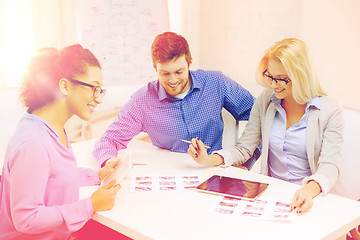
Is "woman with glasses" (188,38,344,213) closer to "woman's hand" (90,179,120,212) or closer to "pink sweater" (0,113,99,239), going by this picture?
"woman's hand" (90,179,120,212)

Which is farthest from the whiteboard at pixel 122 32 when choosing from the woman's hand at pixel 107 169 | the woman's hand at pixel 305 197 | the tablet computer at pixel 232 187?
the woman's hand at pixel 305 197

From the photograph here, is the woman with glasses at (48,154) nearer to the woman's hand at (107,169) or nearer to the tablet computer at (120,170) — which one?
the tablet computer at (120,170)

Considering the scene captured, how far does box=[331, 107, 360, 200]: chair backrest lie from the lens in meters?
1.67

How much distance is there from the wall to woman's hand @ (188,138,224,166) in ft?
3.90

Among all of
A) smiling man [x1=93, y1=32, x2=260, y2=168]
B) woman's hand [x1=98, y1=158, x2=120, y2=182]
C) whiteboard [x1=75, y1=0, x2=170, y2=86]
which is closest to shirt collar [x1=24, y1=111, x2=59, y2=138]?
woman's hand [x1=98, y1=158, x2=120, y2=182]

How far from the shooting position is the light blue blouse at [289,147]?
172cm

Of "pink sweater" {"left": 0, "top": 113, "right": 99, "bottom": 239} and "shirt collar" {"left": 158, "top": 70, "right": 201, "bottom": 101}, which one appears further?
"shirt collar" {"left": 158, "top": 70, "right": 201, "bottom": 101}

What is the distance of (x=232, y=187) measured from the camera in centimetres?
146

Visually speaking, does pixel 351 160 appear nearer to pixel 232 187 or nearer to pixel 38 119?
pixel 232 187

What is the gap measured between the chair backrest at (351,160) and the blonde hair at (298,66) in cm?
20

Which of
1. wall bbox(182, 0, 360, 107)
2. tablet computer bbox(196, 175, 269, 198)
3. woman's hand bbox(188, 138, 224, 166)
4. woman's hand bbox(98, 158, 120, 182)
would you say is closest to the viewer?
tablet computer bbox(196, 175, 269, 198)

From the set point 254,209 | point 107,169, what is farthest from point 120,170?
point 254,209

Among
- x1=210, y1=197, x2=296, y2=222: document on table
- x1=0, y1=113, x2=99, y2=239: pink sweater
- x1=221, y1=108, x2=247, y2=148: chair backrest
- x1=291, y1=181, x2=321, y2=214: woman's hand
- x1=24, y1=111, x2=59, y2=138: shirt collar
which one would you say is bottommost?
x1=221, y1=108, x2=247, y2=148: chair backrest

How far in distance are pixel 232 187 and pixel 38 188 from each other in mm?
684
